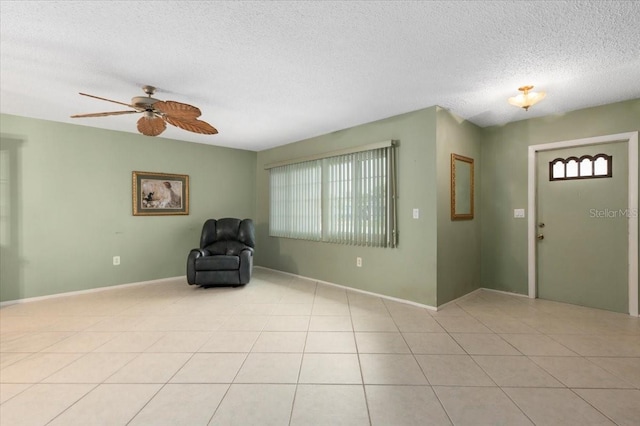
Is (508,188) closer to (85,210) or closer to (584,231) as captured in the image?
(584,231)

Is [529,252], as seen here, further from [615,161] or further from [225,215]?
[225,215]

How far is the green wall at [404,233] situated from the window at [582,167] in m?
1.75

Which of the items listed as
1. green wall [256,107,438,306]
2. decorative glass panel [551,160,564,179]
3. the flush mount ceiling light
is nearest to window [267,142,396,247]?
green wall [256,107,438,306]

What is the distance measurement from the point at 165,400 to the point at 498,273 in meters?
4.26

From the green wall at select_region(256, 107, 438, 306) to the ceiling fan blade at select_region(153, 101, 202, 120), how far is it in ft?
→ 7.60

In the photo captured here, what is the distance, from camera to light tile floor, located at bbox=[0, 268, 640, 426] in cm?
167

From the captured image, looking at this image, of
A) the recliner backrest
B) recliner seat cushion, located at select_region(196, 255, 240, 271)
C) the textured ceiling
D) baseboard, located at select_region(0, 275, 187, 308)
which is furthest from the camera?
the recliner backrest

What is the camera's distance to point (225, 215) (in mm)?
5602

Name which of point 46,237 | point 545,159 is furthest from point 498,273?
point 46,237

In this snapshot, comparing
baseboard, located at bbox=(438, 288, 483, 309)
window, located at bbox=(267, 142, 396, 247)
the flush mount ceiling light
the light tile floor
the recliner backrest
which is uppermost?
the flush mount ceiling light

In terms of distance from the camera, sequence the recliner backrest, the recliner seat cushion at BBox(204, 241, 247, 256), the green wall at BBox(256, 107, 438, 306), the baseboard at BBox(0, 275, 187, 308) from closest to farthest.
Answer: the green wall at BBox(256, 107, 438, 306) < the baseboard at BBox(0, 275, 187, 308) < the recliner seat cushion at BBox(204, 241, 247, 256) < the recliner backrest

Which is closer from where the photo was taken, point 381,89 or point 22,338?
point 22,338

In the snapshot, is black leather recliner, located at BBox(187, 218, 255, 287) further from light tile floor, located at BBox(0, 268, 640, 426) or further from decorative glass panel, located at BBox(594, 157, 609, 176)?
decorative glass panel, located at BBox(594, 157, 609, 176)

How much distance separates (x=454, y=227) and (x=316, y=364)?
2.50 m
